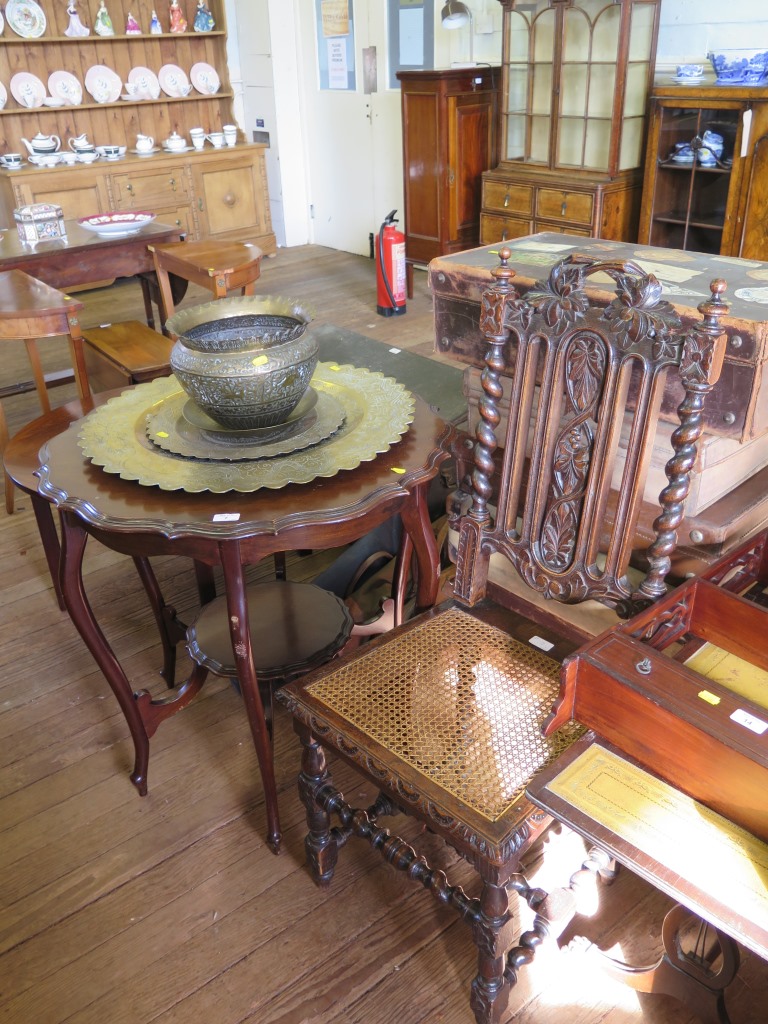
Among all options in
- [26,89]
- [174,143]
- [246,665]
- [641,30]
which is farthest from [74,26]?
[246,665]

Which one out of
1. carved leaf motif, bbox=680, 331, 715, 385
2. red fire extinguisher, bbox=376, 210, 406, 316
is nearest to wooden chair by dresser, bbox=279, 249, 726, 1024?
carved leaf motif, bbox=680, 331, 715, 385

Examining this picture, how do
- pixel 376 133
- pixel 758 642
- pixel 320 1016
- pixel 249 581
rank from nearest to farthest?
pixel 758 642 < pixel 320 1016 < pixel 249 581 < pixel 376 133

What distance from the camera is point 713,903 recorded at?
0.87 meters

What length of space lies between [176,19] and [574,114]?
3.23 metres

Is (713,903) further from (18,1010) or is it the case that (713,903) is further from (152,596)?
(152,596)

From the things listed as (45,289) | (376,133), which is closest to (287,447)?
(45,289)

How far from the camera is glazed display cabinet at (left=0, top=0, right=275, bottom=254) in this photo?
17.7 feet

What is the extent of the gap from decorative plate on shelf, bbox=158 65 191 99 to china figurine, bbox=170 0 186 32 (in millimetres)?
250

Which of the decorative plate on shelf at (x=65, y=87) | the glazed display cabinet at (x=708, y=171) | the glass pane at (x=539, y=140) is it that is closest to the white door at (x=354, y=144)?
the glass pane at (x=539, y=140)

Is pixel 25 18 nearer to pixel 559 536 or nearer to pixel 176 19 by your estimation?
pixel 176 19

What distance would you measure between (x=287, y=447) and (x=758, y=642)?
0.82m

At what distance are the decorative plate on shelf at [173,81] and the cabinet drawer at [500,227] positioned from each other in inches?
105

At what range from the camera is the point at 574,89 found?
4.25 metres

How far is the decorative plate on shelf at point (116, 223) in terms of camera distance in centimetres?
360
